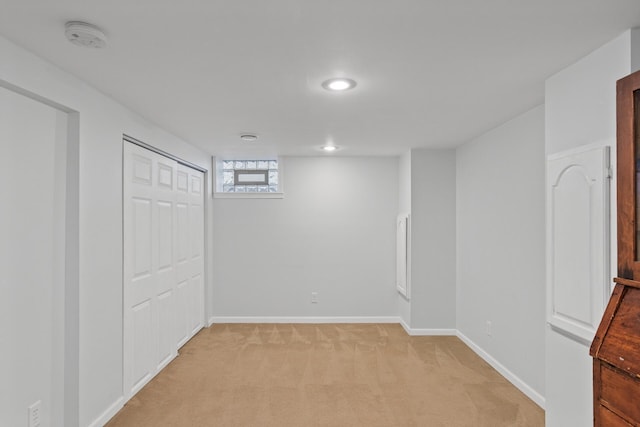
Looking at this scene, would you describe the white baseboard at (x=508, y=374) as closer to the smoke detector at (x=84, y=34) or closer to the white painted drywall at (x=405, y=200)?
the white painted drywall at (x=405, y=200)

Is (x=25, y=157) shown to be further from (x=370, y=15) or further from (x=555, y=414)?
(x=555, y=414)

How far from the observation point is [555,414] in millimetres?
2365

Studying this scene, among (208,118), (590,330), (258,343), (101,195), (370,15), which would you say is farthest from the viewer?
(258,343)

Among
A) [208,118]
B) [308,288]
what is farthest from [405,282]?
[208,118]

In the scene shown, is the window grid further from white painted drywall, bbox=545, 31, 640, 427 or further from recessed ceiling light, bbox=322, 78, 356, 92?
white painted drywall, bbox=545, 31, 640, 427

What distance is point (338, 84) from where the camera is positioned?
2.59 metres

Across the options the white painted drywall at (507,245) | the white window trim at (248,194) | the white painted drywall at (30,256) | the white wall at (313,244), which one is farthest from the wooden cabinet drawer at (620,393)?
the white window trim at (248,194)

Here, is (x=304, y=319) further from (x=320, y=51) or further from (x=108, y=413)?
(x=320, y=51)

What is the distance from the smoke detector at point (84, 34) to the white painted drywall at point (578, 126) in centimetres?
244

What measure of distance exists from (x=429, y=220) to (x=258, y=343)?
2523 millimetres

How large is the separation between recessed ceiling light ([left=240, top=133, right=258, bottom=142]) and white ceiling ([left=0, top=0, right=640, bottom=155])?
693 mm

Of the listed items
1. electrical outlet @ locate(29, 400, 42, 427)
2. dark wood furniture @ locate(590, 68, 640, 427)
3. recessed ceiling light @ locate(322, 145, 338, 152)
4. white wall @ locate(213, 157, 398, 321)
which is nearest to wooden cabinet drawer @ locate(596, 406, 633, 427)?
dark wood furniture @ locate(590, 68, 640, 427)

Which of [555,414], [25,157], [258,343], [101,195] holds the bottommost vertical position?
[258,343]

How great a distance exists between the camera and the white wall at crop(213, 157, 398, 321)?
5.64 meters
